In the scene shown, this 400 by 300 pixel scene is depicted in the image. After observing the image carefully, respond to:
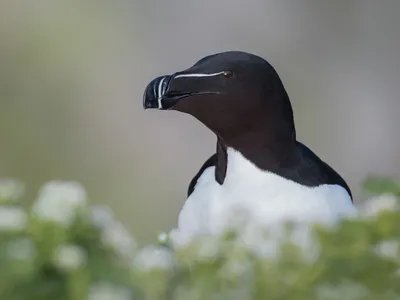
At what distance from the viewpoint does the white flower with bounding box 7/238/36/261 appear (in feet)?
1.13

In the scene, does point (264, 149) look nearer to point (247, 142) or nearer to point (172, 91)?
point (247, 142)

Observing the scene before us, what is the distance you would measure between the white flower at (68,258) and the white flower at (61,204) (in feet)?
0.05

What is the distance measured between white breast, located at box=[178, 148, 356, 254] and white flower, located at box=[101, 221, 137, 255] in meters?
0.44

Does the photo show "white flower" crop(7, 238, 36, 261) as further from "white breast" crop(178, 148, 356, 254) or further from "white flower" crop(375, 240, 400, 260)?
"white breast" crop(178, 148, 356, 254)

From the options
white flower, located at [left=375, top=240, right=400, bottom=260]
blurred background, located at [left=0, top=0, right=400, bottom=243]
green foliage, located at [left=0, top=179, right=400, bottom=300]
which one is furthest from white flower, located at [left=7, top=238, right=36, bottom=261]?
blurred background, located at [left=0, top=0, right=400, bottom=243]

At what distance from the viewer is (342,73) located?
2.20m

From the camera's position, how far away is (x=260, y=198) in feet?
2.81

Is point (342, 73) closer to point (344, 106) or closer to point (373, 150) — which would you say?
point (344, 106)

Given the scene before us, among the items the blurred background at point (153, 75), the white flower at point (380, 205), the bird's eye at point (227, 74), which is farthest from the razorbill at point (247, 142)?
the blurred background at point (153, 75)

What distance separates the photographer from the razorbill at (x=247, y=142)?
832 millimetres

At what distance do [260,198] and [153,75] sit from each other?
1.37 metres

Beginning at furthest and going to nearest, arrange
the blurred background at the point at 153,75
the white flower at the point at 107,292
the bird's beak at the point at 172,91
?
the blurred background at the point at 153,75 → the bird's beak at the point at 172,91 → the white flower at the point at 107,292

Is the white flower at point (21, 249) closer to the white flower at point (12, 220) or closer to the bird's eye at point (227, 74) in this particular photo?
the white flower at point (12, 220)

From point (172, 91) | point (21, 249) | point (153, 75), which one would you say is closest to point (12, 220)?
point (21, 249)
